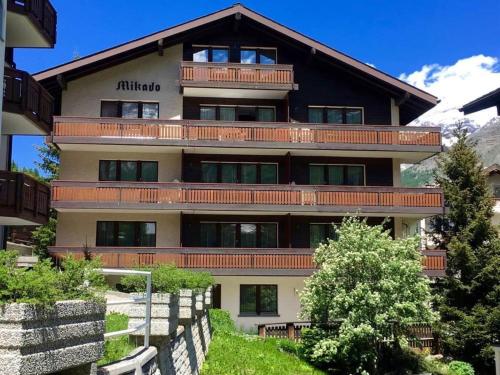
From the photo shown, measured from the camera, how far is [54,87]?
29.0 meters

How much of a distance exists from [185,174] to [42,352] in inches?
973

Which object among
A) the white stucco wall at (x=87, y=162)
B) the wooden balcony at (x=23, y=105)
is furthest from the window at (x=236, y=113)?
the wooden balcony at (x=23, y=105)

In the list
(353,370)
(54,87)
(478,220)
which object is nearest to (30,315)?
(353,370)

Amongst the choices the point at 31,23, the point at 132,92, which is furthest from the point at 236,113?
the point at 31,23

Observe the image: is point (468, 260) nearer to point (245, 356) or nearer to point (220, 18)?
point (245, 356)

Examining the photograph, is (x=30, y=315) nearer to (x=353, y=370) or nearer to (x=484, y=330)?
(x=353, y=370)

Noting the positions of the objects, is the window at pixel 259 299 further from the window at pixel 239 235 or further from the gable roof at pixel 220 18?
the gable roof at pixel 220 18

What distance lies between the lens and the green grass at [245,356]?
15641 mm

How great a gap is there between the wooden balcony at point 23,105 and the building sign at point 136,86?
1037 cm

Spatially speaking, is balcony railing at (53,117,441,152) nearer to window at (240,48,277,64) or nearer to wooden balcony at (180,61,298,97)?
wooden balcony at (180,61,298,97)

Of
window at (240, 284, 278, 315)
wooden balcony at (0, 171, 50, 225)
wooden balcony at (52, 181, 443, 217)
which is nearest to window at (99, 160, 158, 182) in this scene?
wooden balcony at (52, 181, 443, 217)

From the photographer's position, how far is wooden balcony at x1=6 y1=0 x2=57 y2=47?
50.8ft

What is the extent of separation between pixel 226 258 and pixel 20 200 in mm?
12331

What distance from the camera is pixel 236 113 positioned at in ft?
98.0
